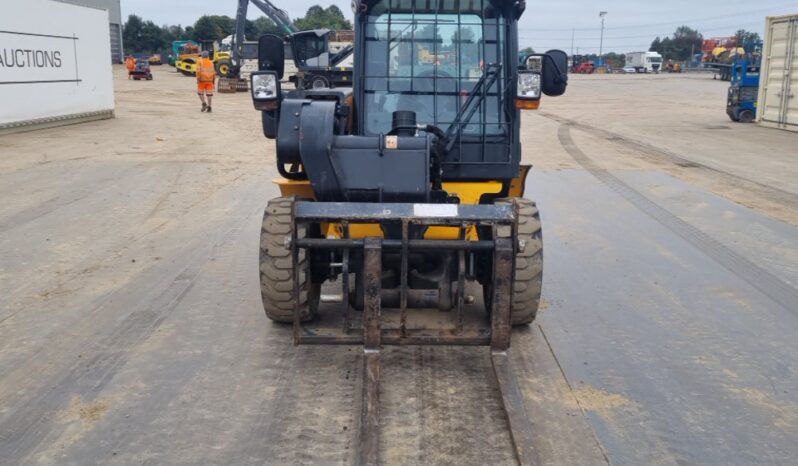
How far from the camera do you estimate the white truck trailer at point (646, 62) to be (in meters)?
91.1

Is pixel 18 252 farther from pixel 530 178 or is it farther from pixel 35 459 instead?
pixel 530 178

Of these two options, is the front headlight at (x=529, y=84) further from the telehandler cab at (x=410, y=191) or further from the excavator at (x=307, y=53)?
the excavator at (x=307, y=53)

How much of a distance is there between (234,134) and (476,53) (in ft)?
51.2

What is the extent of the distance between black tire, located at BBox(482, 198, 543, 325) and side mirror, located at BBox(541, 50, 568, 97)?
2.94ft

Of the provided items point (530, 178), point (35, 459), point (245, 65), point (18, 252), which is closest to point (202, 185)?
point (18, 252)

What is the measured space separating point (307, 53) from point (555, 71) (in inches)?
893

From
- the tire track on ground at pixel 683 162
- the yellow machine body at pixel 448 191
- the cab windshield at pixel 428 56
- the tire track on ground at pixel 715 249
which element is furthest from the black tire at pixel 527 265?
the tire track on ground at pixel 683 162

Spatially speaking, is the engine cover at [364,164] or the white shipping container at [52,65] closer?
the engine cover at [364,164]

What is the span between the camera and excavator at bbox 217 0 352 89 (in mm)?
25500

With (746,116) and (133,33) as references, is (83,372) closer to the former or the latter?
(746,116)

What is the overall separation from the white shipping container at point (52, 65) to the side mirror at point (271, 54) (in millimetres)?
14614

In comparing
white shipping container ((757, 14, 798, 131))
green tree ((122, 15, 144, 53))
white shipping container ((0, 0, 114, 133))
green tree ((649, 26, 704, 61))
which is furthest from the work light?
green tree ((649, 26, 704, 61))

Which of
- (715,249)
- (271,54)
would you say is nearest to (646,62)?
(715,249)

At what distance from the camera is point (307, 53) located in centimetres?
2773
